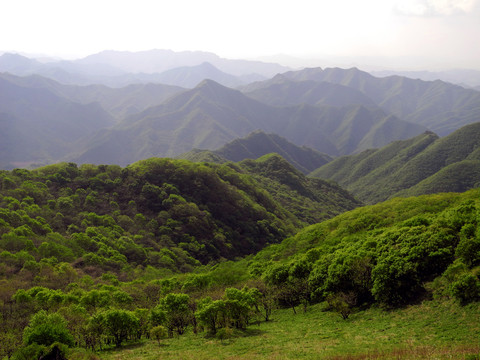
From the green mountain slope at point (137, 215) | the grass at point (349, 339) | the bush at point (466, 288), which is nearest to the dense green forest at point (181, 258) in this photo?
the bush at point (466, 288)

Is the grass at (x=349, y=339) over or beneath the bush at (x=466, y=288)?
beneath

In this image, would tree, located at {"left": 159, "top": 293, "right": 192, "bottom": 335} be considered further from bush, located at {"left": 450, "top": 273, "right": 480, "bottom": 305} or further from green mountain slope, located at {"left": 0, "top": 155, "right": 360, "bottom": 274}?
green mountain slope, located at {"left": 0, "top": 155, "right": 360, "bottom": 274}

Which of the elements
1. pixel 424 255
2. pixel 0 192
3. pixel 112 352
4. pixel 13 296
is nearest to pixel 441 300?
pixel 424 255

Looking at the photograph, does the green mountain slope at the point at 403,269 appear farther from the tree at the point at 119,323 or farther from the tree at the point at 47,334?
the tree at the point at 47,334

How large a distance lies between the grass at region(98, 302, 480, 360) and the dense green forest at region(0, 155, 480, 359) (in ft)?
Result: 5.92

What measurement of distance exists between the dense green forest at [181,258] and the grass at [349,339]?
5.92 ft

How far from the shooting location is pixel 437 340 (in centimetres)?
2773

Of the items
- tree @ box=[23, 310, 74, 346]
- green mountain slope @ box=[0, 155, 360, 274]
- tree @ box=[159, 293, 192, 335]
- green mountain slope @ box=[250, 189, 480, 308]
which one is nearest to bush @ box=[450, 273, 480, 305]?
green mountain slope @ box=[250, 189, 480, 308]

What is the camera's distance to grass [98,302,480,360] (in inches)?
1038

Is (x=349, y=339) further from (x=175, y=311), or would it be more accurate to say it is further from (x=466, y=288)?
(x=175, y=311)

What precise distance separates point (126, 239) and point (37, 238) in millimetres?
22005

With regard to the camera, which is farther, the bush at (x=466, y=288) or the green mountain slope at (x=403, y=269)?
the green mountain slope at (x=403, y=269)

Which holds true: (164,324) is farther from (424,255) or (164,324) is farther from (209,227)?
(209,227)

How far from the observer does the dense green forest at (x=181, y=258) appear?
125 feet
